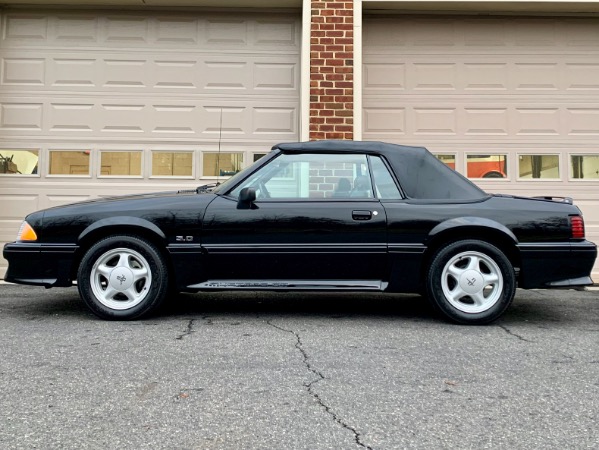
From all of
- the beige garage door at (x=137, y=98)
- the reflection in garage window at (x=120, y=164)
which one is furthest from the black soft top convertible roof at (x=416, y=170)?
→ the reflection in garage window at (x=120, y=164)

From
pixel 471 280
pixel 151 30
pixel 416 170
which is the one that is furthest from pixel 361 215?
pixel 151 30

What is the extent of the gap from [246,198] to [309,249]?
1.98 ft

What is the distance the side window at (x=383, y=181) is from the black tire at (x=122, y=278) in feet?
5.71

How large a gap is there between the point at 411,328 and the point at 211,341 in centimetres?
145

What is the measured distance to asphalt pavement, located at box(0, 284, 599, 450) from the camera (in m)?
1.93

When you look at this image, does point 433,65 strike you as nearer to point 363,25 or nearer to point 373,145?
point 363,25

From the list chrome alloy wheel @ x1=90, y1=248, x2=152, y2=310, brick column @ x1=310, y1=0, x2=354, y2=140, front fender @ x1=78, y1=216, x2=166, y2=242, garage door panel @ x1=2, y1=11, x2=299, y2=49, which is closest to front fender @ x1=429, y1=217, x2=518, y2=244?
front fender @ x1=78, y1=216, x2=166, y2=242

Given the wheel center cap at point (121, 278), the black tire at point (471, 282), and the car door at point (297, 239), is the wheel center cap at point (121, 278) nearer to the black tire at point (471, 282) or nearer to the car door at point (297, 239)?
the car door at point (297, 239)

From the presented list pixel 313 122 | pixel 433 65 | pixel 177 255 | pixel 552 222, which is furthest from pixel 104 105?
pixel 552 222

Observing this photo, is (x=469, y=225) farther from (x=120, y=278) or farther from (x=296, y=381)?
(x=120, y=278)

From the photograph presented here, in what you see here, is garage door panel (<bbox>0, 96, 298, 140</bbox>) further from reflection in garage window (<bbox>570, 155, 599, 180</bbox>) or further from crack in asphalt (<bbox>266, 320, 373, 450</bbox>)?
crack in asphalt (<bbox>266, 320, 373, 450</bbox>)

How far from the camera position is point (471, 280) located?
3.81 m

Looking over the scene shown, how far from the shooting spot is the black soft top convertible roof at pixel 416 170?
396cm

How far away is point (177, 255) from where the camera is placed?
12.6 ft
